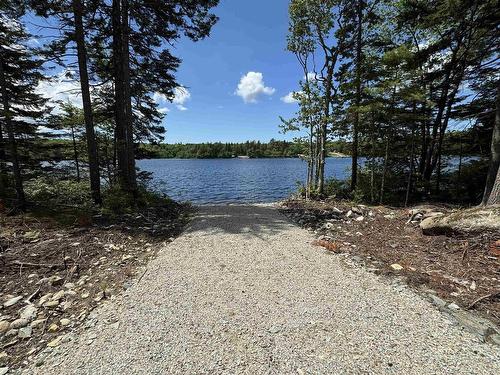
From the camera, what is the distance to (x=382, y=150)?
11648 millimetres

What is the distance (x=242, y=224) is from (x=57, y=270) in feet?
14.8

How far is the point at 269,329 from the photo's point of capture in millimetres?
2758

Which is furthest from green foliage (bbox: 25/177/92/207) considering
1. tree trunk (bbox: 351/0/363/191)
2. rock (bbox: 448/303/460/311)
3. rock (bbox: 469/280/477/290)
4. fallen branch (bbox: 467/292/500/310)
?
tree trunk (bbox: 351/0/363/191)

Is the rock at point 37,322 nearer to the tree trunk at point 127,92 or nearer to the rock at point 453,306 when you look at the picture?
the rock at point 453,306

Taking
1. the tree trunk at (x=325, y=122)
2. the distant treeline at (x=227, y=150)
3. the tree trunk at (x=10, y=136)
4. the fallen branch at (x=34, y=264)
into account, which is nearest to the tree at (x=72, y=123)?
the tree trunk at (x=10, y=136)

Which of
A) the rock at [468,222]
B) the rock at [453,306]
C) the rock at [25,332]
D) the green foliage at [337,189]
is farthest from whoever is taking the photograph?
the green foliage at [337,189]

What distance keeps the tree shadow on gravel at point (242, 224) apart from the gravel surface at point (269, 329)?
2167mm

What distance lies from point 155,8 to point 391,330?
1087 cm

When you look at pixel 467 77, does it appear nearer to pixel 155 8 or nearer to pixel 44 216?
pixel 155 8

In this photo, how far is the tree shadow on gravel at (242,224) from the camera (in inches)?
262

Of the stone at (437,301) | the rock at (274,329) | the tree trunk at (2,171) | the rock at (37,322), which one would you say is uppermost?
the tree trunk at (2,171)

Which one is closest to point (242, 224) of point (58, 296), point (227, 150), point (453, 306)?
point (58, 296)

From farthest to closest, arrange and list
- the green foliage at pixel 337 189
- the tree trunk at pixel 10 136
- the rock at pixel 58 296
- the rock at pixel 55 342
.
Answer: the green foliage at pixel 337 189 < the tree trunk at pixel 10 136 < the rock at pixel 58 296 < the rock at pixel 55 342

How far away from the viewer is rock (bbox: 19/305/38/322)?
2920 mm
